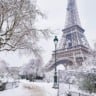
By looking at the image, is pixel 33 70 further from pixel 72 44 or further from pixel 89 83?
pixel 89 83

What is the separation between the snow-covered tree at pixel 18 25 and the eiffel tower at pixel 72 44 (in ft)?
50.6

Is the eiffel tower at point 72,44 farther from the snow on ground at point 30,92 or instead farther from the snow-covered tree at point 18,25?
the snow-covered tree at point 18,25

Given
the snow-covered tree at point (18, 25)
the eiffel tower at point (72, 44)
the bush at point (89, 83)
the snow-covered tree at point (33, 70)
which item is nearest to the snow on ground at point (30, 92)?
the bush at point (89, 83)

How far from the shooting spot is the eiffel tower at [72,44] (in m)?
25.6

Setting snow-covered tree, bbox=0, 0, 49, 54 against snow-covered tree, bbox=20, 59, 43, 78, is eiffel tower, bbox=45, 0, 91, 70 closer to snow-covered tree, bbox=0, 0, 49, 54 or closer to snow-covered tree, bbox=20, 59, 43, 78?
snow-covered tree, bbox=20, 59, 43, 78

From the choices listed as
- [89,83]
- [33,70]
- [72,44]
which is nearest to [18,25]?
[89,83]

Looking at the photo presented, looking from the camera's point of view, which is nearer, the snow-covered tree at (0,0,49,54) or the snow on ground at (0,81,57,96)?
the snow-covered tree at (0,0,49,54)

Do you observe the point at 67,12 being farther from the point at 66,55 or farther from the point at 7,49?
the point at 7,49

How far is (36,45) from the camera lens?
1102 centimetres

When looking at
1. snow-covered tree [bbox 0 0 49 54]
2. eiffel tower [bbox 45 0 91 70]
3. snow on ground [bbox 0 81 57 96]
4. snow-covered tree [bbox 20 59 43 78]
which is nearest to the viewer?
snow-covered tree [bbox 0 0 49 54]

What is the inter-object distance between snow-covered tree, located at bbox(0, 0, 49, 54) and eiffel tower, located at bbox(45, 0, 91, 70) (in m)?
15.4

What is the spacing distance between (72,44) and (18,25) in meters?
19.4

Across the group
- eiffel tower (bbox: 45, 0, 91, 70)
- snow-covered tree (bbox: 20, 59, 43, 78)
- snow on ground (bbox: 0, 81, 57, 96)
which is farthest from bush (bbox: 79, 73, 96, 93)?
snow-covered tree (bbox: 20, 59, 43, 78)

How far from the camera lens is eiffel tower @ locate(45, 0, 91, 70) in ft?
84.1
